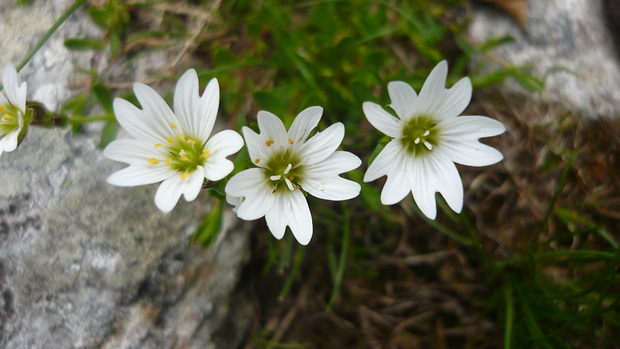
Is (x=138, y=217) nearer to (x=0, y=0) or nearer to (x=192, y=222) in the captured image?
(x=192, y=222)

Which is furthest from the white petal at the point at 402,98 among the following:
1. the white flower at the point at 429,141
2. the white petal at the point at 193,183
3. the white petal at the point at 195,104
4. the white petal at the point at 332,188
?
the white petal at the point at 193,183

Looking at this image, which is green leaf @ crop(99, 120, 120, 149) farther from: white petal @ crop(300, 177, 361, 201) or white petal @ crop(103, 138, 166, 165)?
white petal @ crop(300, 177, 361, 201)

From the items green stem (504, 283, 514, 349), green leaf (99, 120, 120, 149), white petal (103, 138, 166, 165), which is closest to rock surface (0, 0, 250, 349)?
green leaf (99, 120, 120, 149)

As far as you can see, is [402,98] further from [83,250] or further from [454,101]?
[83,250]

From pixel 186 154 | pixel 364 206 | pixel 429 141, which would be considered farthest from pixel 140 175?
pixel 364 206

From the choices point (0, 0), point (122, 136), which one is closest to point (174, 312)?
point (122, 136)

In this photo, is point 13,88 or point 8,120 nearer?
point 13,88

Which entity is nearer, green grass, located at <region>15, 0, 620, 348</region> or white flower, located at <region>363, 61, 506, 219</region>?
white flower, located at <region>363, 61, 506, 219</region>
